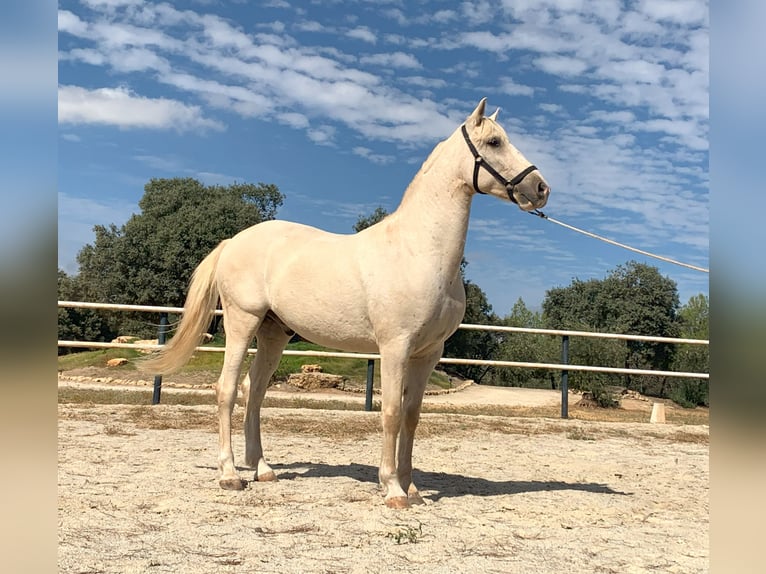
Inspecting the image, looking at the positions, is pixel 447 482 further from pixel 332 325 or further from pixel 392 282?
pixel 392 282

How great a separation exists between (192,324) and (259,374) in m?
0.66

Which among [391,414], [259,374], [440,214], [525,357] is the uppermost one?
[440,214]

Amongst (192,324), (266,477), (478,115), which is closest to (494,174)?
(478,115)

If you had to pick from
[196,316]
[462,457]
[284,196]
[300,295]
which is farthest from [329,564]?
[284,196]

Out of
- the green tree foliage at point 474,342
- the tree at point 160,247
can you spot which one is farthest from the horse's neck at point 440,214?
the tree at point 160,247

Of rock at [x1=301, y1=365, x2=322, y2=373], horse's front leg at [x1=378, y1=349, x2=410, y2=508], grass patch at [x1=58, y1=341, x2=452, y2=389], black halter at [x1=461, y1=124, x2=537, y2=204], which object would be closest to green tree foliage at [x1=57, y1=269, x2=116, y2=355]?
grass patch at [x1=58, y1=341, x2=452, y2=389]

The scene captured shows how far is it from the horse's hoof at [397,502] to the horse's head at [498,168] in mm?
1989

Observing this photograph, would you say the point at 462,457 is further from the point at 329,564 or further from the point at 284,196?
the point at 284,196

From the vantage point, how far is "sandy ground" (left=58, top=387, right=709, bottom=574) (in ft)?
8.79

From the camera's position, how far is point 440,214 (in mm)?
3797

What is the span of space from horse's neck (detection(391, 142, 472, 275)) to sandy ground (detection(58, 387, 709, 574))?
160 centimetres

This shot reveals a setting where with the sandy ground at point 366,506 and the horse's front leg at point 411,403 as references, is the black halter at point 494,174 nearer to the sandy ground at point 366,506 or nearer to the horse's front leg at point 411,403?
the horse's front leg at point 411,403

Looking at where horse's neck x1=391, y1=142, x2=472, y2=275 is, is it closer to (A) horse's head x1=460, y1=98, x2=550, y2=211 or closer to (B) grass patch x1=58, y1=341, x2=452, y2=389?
(A) horse's head x1=460, y1=98, x2=550, y2=211

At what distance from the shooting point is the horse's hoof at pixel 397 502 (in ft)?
11.6
